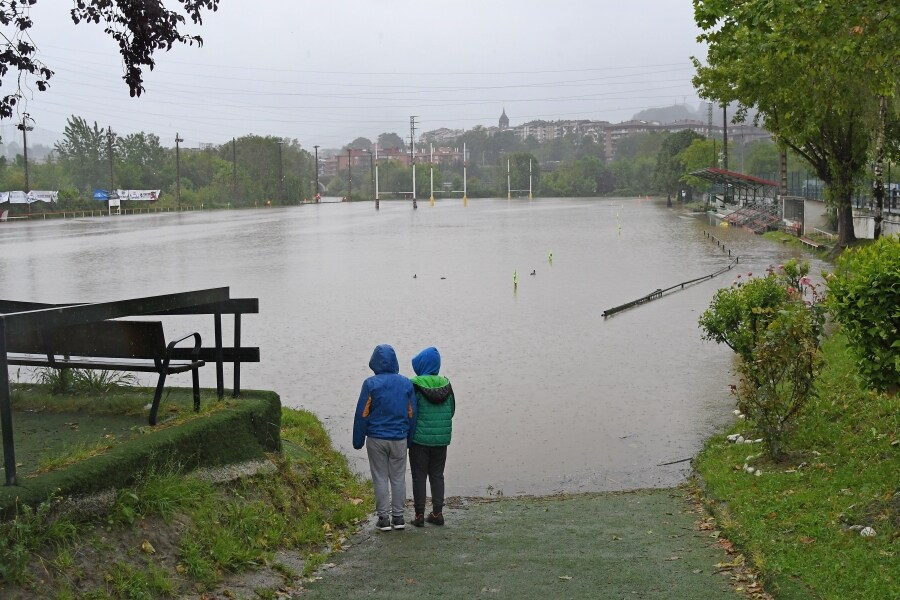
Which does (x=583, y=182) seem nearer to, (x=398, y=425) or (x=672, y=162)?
(x=672, y=162)

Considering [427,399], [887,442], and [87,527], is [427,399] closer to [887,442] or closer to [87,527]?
[87,527]

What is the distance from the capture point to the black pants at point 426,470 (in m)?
7.75

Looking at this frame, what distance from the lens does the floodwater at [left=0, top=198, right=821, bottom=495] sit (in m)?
12.3

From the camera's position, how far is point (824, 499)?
7715mm

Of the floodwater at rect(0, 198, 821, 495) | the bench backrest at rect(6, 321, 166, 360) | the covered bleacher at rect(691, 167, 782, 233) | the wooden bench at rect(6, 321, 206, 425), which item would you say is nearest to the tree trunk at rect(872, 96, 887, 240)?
the floodwater at rect(0, 198, 821, 495)

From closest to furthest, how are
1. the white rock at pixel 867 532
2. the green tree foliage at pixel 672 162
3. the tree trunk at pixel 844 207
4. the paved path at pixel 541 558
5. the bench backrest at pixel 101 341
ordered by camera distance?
the paved path at pixel 541 558
the white rock at pixel 867 532
the bench backrest at pixel 101 341
the tree trunk at pixel 844 207
the green tree foliage at pixel 672 162

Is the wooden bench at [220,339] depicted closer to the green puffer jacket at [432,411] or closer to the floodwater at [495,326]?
the green puffer jacket at [432,411]

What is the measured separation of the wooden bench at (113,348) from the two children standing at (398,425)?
1332mm

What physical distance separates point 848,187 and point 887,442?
30429 millimetres

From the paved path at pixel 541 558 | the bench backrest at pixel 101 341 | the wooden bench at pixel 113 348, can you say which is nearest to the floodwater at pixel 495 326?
the paved path at pixel 541 558

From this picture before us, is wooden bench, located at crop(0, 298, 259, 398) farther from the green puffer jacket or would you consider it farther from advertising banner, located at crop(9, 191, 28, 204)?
advertising banner, located at crop(9, 191, 28, 204)

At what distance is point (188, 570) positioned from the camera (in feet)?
19.3

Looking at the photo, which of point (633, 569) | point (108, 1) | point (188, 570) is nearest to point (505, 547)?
point (633, 569)

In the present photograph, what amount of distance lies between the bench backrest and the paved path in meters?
2.12
